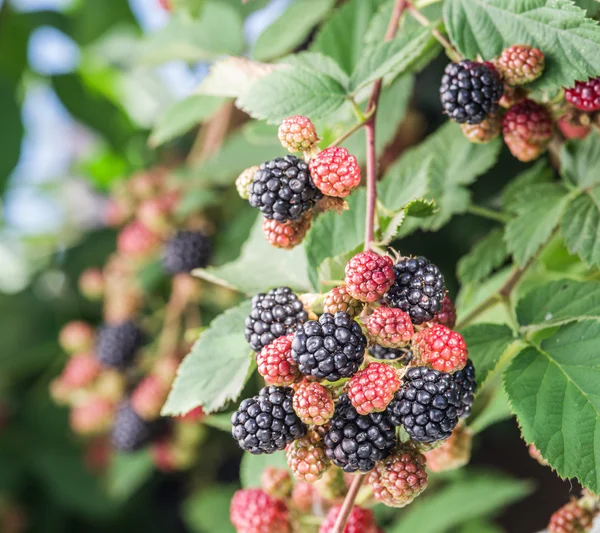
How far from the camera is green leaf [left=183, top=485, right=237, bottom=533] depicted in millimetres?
1492

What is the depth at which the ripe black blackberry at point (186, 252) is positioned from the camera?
47.9 inches

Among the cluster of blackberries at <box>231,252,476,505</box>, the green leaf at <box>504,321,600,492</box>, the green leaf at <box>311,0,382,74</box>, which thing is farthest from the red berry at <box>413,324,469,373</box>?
the green leaf at <box>311,0,382,74</box>

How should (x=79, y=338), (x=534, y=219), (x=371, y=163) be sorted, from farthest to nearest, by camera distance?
(x=79, y=338) → (x=534, y=219) → (x=371, y=163)

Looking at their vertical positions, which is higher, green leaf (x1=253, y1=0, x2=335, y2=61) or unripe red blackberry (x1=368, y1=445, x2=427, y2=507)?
green leaf (x1=253, y1=0, x2=335, y2=61)

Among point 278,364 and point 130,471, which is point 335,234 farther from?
point 130,471

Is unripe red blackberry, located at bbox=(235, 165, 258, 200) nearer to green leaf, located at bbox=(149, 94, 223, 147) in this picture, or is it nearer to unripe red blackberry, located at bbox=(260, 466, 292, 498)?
unripe red blackberry, located at bbox=(260, 466, 292, 498)

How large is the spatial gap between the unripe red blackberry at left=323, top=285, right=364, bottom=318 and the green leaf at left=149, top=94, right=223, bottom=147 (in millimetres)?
585

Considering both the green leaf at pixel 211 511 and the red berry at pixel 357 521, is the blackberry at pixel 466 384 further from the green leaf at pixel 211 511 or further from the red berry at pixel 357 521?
the green leaf at pixel 211 511

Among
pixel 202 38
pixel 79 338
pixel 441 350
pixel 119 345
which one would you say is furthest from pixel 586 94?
pixel 79 338

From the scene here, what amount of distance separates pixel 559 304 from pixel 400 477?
0.80 feet

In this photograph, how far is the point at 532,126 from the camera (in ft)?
2.22

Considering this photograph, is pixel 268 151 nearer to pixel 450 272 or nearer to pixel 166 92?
pixel 450 272

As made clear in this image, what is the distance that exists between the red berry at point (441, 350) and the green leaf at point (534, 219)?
0.24 meters

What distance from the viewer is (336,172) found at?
0.56 m
